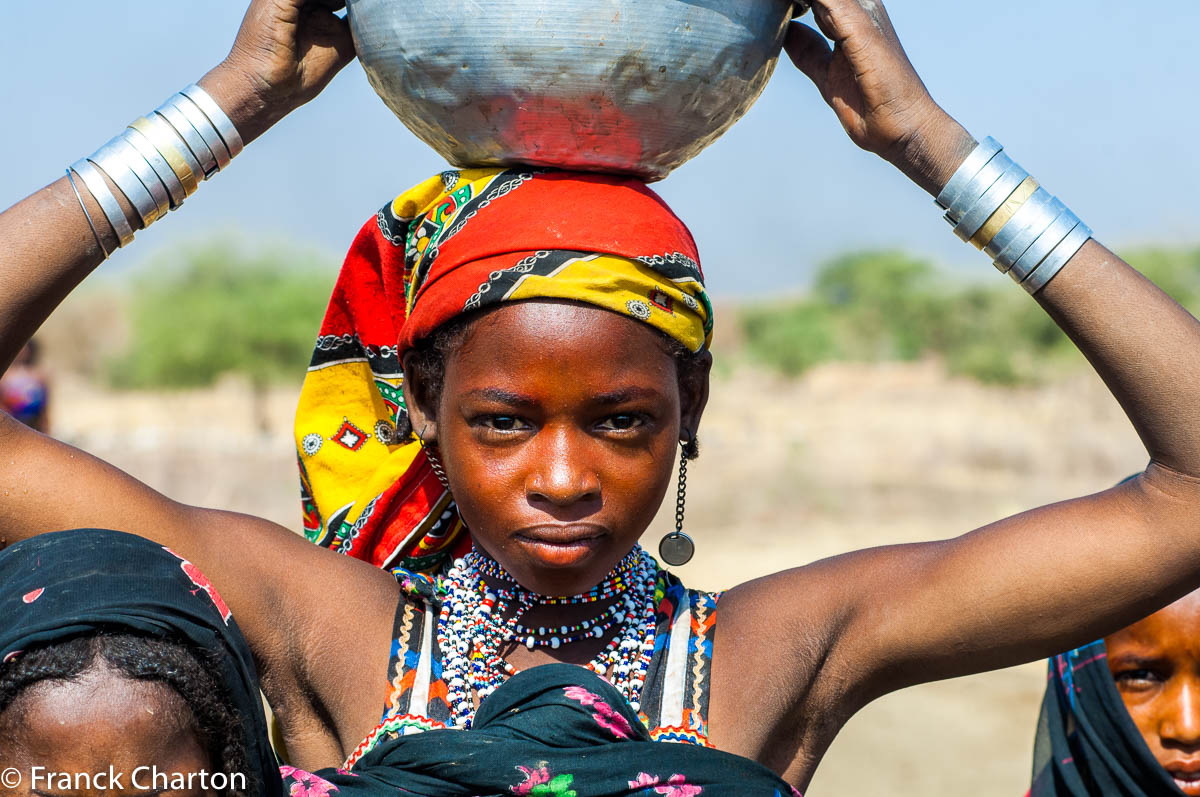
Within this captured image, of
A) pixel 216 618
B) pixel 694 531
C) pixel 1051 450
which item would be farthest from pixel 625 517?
pixel 1051 450

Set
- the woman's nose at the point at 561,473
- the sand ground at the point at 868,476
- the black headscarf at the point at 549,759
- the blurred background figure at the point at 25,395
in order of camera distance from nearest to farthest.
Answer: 1. the black headscarf at the point at 549,759
2. the woman's nose at the point at 561,473
3. the blurred background figure at the point at 25,395
4. the sand ground at the point at 868,476

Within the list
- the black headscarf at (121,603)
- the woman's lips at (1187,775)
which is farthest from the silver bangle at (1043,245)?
the woman's lips at (1187,775)

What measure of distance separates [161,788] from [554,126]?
1.06m

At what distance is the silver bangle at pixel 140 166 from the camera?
193 centimetres

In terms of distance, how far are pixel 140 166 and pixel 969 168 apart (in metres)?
1.29

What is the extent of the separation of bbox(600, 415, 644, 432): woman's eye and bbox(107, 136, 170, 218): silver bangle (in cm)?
79

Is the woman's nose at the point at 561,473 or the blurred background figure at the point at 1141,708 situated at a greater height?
the woman's nose at the point at 561,473

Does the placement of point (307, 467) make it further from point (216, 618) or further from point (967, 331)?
point (967, 331)

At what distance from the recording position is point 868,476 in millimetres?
17609

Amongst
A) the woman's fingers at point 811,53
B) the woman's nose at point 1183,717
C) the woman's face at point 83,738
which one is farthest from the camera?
the woman's nose at point 1183,717

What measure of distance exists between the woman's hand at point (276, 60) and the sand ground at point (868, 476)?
1.37 m

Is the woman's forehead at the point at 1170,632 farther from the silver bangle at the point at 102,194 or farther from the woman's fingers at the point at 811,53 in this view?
the silver bangle at the point at 102,194

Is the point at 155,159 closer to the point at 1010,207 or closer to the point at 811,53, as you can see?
the point at 811,53

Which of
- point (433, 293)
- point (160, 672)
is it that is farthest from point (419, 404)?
point (160, 672)
